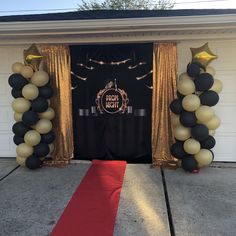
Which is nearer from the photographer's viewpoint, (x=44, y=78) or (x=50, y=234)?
(x=50, y=234)

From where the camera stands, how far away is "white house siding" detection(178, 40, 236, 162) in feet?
17.9

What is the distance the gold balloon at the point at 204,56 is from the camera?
484 cm

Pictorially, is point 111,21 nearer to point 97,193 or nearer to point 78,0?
point 97,193

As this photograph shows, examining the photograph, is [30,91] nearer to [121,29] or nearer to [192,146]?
[121,29]

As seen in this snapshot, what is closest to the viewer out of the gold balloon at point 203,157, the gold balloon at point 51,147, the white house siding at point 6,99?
the gold balloon at point 203,157

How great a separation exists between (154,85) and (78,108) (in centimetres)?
150

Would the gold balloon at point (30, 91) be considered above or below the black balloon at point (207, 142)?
above

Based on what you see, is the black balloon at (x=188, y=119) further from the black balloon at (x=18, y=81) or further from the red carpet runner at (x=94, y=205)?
the black balloon at (x=18, y=81)

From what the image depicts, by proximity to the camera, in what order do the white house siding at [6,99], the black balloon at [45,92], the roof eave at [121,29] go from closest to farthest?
the roof eave at [121,29], the black balloon at [45,92], the white house siding at [6,99]

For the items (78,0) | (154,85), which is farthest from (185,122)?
(78,0)

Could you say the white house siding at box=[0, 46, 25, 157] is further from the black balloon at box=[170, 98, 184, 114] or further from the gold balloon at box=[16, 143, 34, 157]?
the black balloon at box=[170, 98, 184, 114]

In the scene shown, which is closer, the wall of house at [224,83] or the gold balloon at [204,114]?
the gold balloon at [204,114]

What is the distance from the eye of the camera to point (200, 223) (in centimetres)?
353

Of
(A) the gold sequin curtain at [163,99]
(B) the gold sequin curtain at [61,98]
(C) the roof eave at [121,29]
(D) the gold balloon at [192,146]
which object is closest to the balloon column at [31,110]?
(B) the gold sequin curtain at [61,98]
